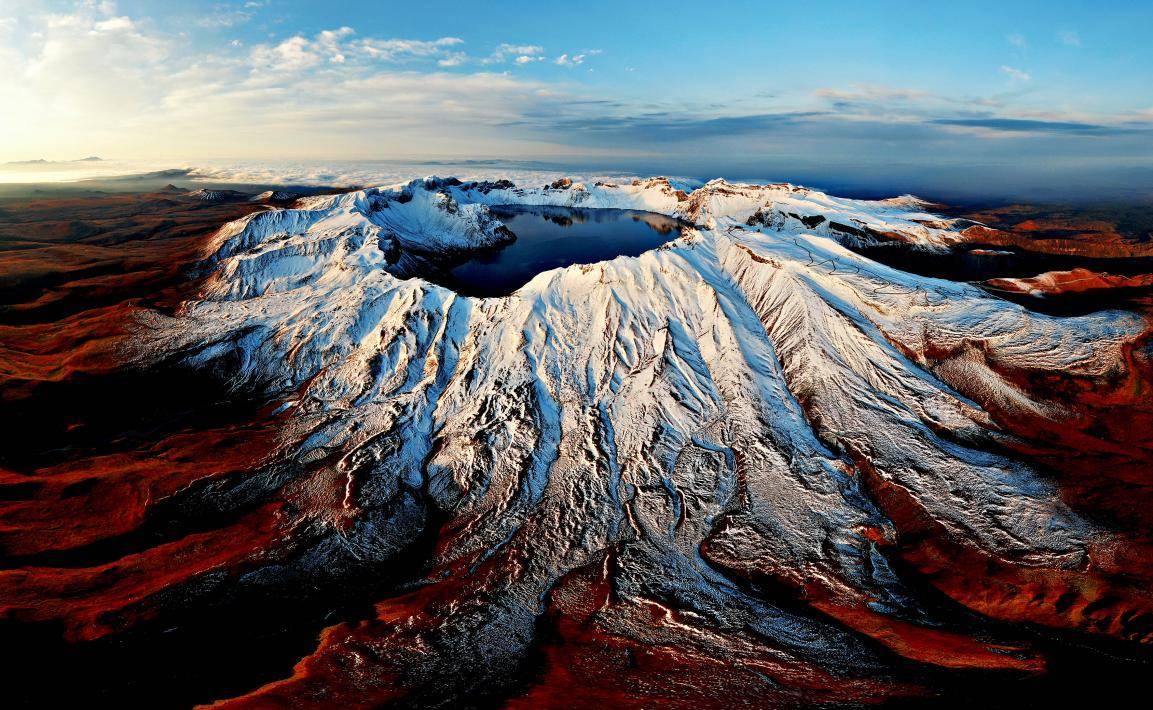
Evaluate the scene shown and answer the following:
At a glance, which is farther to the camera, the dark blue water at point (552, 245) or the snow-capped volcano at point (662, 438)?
the dark blue water at point (552, 245)

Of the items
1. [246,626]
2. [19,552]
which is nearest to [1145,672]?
→ [246,626]

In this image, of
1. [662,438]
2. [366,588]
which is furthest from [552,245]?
[366,588]

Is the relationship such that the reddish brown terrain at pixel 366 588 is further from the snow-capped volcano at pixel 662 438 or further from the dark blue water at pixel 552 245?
the dark blue water at pixel 552 245

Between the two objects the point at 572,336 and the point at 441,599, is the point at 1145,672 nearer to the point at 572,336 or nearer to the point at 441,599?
the point at 441,599

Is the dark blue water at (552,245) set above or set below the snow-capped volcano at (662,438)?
above

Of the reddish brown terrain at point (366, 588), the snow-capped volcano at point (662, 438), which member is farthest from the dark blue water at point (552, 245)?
the reddish brown terrain at point (366, 588)

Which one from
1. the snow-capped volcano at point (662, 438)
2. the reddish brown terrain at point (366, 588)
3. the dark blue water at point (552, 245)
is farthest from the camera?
the dark blue water at point (552, 245)
